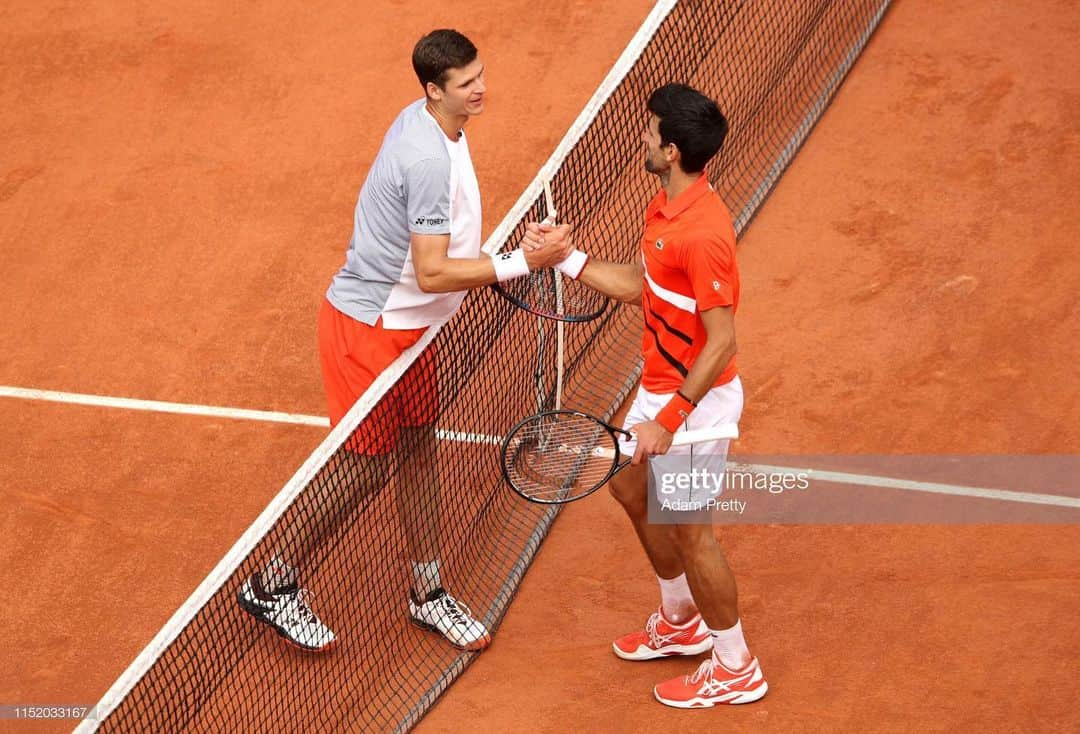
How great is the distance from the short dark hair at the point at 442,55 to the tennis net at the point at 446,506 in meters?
0.62

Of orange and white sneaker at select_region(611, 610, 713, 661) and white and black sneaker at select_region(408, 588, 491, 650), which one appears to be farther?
white and black sneaker at select_region(408, 588, 491, 650)

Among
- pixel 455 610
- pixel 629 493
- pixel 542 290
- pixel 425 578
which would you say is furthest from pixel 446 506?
pixel 629 493

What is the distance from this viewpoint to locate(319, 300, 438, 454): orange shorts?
5.56 meters

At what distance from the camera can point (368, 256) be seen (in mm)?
5617

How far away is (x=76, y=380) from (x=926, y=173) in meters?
4.82

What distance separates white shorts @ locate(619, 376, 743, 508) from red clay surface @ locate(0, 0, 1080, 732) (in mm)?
953

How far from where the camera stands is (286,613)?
19.7 feet

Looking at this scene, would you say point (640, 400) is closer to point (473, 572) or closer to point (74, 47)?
point (473, 572)

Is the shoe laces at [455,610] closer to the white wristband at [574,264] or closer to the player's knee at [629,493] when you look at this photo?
the player's knee at [629,493]

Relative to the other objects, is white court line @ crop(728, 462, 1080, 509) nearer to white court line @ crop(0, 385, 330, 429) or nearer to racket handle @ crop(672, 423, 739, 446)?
racket handle @ crop(672, 423, 739, 446)

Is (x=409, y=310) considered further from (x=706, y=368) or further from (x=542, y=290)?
(x=706, y=368)

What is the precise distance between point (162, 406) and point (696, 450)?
3386 millimetres

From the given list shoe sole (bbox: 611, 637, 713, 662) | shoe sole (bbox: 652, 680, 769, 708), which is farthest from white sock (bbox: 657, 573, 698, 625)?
shoe sole (bbox: 652, 680, 769, 708)

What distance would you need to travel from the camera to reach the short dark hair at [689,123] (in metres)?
4.96
